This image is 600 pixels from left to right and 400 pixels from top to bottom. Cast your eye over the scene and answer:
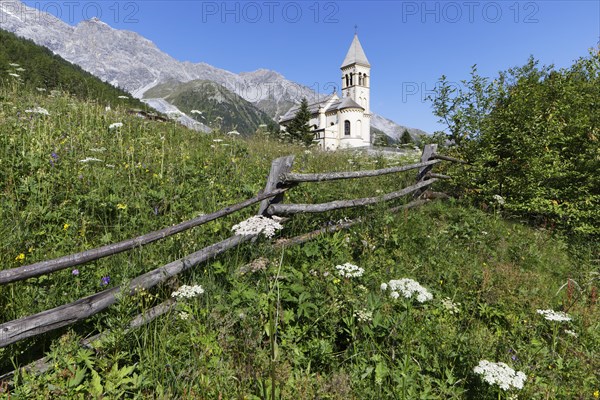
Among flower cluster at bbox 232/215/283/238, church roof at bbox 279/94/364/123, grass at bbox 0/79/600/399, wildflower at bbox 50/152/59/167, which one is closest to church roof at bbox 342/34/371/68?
church roof at bbox 279/94/364/123

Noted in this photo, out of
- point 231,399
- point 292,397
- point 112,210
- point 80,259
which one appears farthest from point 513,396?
point 112,210

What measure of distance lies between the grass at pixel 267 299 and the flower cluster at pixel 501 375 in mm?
278

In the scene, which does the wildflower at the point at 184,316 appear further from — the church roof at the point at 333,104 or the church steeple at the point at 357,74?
the church steeple at the point at 357,74

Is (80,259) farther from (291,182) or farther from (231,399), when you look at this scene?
(291,182)

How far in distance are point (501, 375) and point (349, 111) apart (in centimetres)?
7328

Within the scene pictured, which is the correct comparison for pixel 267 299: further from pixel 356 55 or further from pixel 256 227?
pixel 356 55

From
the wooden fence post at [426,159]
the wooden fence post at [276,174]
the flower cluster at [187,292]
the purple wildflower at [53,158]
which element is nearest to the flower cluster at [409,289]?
the flower cluster at [187,292]

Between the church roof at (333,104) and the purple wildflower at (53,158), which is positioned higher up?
the church roof at (333,104)

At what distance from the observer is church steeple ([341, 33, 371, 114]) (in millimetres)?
81375

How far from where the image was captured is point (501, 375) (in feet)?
6.72

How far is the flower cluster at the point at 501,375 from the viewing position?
1.99m

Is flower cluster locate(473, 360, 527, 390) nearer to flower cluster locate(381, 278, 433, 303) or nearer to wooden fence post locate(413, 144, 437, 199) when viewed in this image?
flower cluster locate(381, 278, 433, 303)

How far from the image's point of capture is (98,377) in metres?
2.04

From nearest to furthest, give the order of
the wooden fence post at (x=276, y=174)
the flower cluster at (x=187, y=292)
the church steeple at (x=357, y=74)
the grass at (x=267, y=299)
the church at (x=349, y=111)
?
the grass at (x=267, y=299) < the flower cluster at (x=187, y=292) < the wooden fence post at (x=276, y=174) < the church at (x=349, y=111) < the church steeple at (x=357, y=74)
